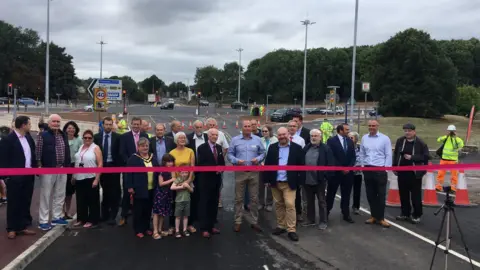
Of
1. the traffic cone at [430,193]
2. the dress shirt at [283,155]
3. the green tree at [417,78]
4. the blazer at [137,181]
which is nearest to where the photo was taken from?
the blazer at [137,181]

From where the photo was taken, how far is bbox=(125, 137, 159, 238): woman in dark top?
262 inches

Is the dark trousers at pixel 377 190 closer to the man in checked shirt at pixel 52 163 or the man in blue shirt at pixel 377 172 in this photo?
the man in blue shirt at pixel 377 172

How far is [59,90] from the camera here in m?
95.4

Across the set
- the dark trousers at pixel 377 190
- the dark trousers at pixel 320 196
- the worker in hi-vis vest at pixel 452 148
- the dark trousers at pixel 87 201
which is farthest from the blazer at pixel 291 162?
the worker in hi-vis vest at pixel 452 148

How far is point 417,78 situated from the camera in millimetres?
50031

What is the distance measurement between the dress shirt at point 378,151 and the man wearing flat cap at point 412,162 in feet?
1.03

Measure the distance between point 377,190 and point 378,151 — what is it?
0.71 meters

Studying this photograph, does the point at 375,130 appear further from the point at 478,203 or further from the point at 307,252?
the point at 478,203

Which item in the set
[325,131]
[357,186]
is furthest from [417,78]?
[357,186]

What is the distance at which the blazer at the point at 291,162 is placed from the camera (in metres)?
6.77

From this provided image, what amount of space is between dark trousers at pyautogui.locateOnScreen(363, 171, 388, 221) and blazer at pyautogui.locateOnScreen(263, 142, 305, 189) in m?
1.53

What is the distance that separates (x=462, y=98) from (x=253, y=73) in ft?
219

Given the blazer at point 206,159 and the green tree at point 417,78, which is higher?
the green tree at point 417,78

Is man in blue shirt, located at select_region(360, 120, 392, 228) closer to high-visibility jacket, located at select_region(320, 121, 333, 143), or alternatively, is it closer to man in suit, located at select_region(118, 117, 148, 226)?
high-visibility jacket, located at select_region(320, 121, 333, 143)
